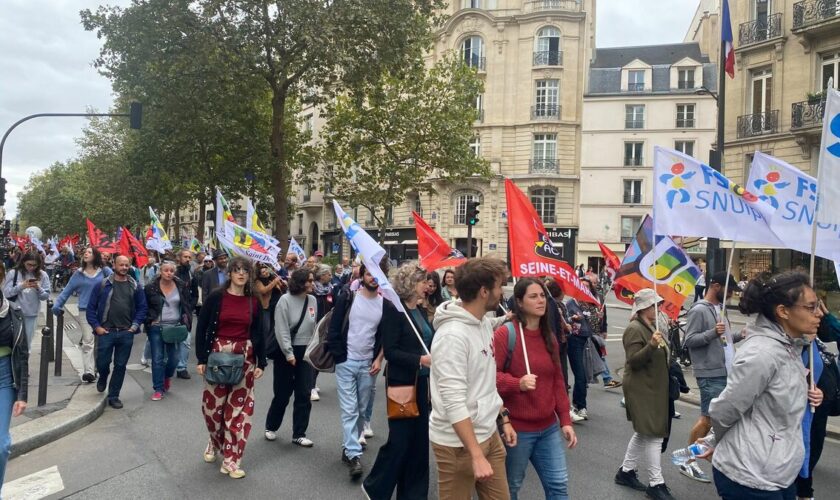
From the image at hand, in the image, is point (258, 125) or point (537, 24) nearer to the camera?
point (258, 125)

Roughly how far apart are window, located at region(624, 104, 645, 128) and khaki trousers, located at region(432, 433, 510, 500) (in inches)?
1571

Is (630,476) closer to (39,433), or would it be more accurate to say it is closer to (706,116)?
(39,433)

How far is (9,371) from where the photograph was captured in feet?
12.6

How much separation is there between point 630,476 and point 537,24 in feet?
130

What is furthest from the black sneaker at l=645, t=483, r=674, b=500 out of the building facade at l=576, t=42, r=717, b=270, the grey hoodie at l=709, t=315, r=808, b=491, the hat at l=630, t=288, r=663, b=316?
the building facade at l=576, t=42, r=717, b=270

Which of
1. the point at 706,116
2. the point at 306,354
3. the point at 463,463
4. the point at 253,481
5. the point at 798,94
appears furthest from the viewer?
the point at 706,116

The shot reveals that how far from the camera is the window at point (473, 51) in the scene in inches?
1655

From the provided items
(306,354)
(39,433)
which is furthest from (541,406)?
(39,433)

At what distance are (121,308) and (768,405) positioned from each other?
6.64 m

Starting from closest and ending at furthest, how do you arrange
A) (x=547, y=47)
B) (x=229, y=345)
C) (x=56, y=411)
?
1. (x=229, y=345)
2. (x=56, y=411)
3. (x=547, y=47)

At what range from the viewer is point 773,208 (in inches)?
196

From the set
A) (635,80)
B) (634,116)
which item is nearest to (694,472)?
(634,116)

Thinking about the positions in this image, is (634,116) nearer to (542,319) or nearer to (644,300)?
(644,300)

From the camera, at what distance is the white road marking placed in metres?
4.52
